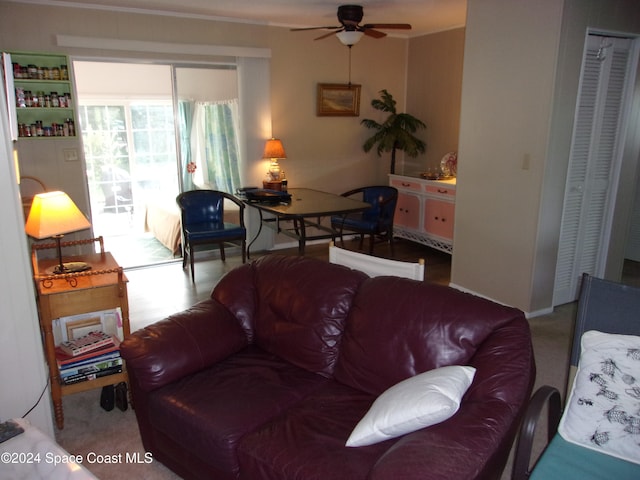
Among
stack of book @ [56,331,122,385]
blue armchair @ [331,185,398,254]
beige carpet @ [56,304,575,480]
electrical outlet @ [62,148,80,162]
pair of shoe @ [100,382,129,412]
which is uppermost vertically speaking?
electrical outlet @ [62,148,80,162]

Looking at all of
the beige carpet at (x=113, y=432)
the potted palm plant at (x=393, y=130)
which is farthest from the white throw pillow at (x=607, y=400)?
the potted palm plant at (x=393, y=130)

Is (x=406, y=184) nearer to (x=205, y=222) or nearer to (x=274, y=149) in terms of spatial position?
(x=274, y=149)

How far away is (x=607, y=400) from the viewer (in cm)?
171

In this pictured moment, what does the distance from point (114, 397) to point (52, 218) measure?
3.40 feet

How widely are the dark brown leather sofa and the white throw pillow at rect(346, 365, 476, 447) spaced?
4 cm

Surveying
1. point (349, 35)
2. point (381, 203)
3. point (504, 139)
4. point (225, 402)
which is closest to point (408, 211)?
point (381, 203)

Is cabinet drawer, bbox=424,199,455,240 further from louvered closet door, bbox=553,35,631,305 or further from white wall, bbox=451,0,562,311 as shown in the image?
louvered closet door, bbox=553,35,631,305

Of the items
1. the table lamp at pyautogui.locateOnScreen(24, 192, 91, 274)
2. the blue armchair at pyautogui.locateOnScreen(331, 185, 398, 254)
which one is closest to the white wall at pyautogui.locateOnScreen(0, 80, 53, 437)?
the table lamp at pyautogui.locateOnScreen(24, 192, 91, 274)

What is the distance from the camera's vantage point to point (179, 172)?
5402 millimetres

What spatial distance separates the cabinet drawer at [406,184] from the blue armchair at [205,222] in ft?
6.60

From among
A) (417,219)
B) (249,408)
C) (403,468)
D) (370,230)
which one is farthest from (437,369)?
(417,219)

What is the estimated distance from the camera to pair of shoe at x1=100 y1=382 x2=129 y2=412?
2713mm

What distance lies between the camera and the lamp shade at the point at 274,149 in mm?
5430

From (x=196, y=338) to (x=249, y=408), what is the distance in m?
0.49
